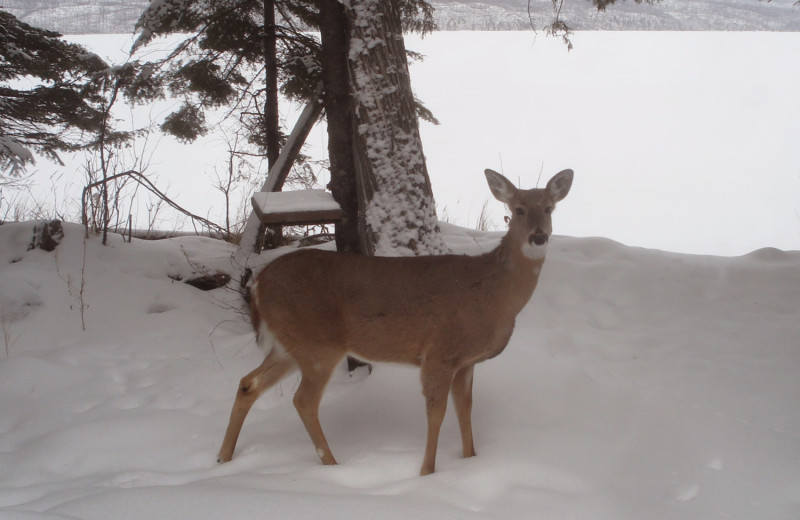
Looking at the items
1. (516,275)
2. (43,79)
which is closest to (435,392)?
(516,275)

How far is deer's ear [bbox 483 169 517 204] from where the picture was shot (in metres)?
3.71

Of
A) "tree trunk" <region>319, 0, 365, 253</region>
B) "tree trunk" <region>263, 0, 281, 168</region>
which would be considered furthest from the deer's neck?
"tree trunk" <region>263, 0, 281, 168</region>

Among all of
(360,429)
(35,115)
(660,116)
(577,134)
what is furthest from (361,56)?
(660,116)

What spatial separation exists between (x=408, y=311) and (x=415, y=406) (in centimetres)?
81

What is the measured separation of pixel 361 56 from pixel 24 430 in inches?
128

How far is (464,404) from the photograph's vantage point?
11.6ft

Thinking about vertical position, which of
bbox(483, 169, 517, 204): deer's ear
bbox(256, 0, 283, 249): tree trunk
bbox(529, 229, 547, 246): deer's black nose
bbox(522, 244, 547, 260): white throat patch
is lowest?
bbox(522, 244, 547, 260): white throat patch

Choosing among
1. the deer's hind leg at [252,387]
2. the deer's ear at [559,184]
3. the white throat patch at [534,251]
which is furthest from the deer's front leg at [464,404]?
the deer's ear at [559,184]

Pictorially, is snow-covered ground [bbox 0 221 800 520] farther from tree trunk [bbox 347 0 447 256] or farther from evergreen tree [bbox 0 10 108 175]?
evergreen tree [bbox 0 10 108 175]

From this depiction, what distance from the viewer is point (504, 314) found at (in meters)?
3.49

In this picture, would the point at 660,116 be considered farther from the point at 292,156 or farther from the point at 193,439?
the point at 193,439

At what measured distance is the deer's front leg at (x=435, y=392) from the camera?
3.33 meters

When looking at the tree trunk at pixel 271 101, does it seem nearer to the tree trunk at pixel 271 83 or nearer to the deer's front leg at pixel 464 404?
the tree trunk at pixel 271 83

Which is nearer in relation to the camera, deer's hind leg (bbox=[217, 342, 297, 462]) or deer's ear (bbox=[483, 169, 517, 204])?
deer's hind leg (bbox=[217, 342, 297, 462])
